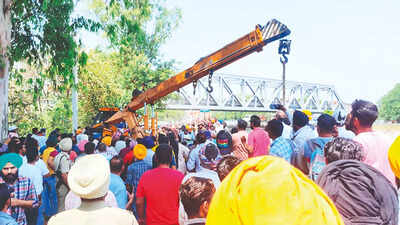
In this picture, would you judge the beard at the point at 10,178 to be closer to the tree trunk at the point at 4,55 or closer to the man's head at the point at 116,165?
the man's head at the point at 116,165

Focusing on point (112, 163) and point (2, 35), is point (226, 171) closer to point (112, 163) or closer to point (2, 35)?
point (112, 163)

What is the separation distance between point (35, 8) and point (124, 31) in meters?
2.23

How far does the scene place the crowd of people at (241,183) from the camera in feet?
3.38

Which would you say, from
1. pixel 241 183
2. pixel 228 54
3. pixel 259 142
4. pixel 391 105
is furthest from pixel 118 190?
pixel 391 105

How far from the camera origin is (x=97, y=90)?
2005 centimetres

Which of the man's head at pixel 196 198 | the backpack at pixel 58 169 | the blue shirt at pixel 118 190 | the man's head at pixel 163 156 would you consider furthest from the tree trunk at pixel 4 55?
the man's head at pixel 196 198

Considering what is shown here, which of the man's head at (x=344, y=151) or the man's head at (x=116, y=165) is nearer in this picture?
the man's head at (x=344, y=151)

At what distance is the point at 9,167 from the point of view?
4051 millimetres

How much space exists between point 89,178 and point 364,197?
1904 mm

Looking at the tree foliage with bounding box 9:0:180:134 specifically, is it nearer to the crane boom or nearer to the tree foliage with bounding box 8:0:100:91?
the tree foliage with bounding box 8:0:100:91

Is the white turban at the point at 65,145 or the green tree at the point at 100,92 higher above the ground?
the green tree at the point at 100,92

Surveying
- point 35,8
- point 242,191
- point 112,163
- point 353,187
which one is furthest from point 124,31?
point 242,191

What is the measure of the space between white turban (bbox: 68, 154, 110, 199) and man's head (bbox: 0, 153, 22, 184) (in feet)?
7.01

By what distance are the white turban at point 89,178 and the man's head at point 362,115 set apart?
2.80 m
